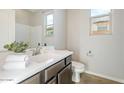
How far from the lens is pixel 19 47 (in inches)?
48.7

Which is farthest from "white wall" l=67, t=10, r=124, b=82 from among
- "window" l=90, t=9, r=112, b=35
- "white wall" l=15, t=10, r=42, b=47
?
"white wall" l=15, t=10, r=42, b=47

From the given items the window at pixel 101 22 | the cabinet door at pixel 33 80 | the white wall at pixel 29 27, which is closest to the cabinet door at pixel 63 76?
the cabinet door at pixel 33 80

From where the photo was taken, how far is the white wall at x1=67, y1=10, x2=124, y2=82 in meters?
2.76

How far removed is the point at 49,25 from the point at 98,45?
55.7 inches

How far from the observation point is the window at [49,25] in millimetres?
2443

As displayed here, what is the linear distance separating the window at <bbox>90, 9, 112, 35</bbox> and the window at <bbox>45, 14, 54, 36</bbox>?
1223mm

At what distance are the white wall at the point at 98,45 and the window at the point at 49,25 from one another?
1.15 metres

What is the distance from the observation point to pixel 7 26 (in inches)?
58.2

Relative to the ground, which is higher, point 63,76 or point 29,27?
point 29,27

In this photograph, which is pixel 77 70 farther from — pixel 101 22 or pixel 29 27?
pixel 29 27

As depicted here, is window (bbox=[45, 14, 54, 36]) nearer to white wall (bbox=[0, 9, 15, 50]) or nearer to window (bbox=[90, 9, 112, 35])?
white wall (bbox=[0, 9, 15, 50])

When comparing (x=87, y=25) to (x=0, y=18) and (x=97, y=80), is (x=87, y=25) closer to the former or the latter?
(x=97, y=80)

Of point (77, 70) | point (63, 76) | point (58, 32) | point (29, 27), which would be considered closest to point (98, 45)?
point (77, 70)
